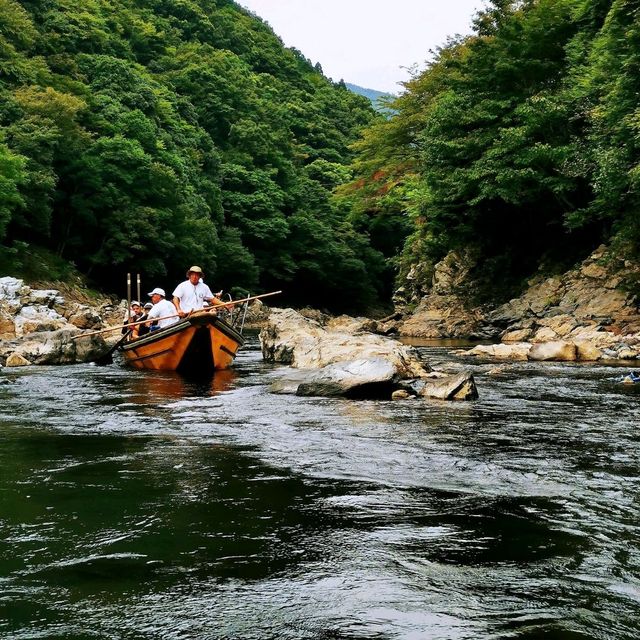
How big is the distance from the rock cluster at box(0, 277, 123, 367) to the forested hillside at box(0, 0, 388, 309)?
22.0 feet

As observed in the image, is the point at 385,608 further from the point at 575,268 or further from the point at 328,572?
the point at 575,268

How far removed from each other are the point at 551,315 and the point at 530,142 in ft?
17.8

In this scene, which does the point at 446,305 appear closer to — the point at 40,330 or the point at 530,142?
the point at 530,142

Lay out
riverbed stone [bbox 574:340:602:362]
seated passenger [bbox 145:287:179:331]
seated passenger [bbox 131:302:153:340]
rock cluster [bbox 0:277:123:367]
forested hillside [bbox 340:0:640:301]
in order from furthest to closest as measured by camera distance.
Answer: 1. forested hillside [bbox 340:0:640:301]
2. seated passenger [bbox 131:302:153:340]
3. rock cluster [bbox 0:277:123:367]
4. riverbed stone [bbox 574:340:602:362]
5. seated passenger [bbox 145:287:179:331]

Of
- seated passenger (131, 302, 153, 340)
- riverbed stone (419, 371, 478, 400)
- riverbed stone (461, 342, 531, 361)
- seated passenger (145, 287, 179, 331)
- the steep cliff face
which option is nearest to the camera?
riverbed stone (419, 371, 478, 400)

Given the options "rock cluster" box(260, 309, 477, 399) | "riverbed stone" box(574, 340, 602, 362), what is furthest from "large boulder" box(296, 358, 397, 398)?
"riverbed stone" box(574, 340, 602, 362)

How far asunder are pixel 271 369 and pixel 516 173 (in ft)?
37.4

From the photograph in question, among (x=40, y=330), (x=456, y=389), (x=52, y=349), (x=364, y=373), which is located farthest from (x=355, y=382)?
(x=40, y=330)

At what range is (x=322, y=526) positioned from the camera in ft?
13.5

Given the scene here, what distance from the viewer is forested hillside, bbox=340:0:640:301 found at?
17672mm

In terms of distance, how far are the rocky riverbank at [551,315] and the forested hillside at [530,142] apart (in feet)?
3.18

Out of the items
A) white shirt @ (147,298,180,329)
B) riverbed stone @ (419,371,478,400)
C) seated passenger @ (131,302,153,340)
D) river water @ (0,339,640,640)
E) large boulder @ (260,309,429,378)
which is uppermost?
white shirt @ (147,298,180,329)

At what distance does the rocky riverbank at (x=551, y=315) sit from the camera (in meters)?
16.1

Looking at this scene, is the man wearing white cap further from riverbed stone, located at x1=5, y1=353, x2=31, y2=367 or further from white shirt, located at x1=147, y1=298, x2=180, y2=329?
riverbed stone, located at x1=5, y1=353, x2=31, y2=367
